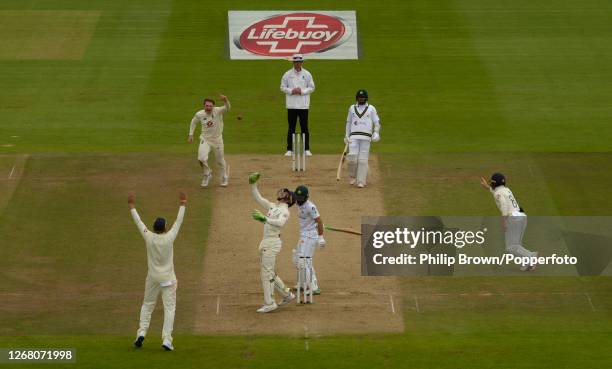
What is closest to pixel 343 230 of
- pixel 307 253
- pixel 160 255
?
pixel 307 253

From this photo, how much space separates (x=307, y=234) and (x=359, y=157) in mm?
5887

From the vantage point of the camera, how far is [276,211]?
81.5 ft

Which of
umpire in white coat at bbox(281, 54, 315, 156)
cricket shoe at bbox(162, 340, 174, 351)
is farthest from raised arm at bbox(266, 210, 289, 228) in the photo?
umpire in white coat at bbox(281, 54, 315, 156)

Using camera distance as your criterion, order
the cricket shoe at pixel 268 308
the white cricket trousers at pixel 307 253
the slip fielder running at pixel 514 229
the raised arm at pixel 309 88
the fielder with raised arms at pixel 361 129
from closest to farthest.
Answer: the cricket shoe at pixel 268 308, the white cricket trousers at pixel 307 253, the slip fielder running at pixel 514 229, the fielder with raised arms at pixel 361 129, the raised arm at pixel 309 88

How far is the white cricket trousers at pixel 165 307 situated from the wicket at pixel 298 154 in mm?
9421

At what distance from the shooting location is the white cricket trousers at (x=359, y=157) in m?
31.0

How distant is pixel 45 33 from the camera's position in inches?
1762

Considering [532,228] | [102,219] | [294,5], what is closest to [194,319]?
[102,219]

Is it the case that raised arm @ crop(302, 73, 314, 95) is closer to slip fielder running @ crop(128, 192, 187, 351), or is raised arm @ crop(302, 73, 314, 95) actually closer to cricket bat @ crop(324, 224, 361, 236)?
cricket bat @ crop(324, 224, 361, 236)

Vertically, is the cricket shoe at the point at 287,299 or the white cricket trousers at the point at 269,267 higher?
the white cricket trousers at the point at 269,267

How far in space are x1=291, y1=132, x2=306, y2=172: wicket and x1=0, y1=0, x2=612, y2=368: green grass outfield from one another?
1.64 meters

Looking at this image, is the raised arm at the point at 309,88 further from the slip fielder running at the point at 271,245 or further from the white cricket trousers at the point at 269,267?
the white cricket trousers at the point at 269,267

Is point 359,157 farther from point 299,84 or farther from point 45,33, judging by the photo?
point 45,33

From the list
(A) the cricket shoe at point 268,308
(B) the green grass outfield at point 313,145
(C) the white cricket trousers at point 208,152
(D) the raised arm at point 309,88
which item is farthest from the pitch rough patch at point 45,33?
(A) the cricket shoe at point 268,308
